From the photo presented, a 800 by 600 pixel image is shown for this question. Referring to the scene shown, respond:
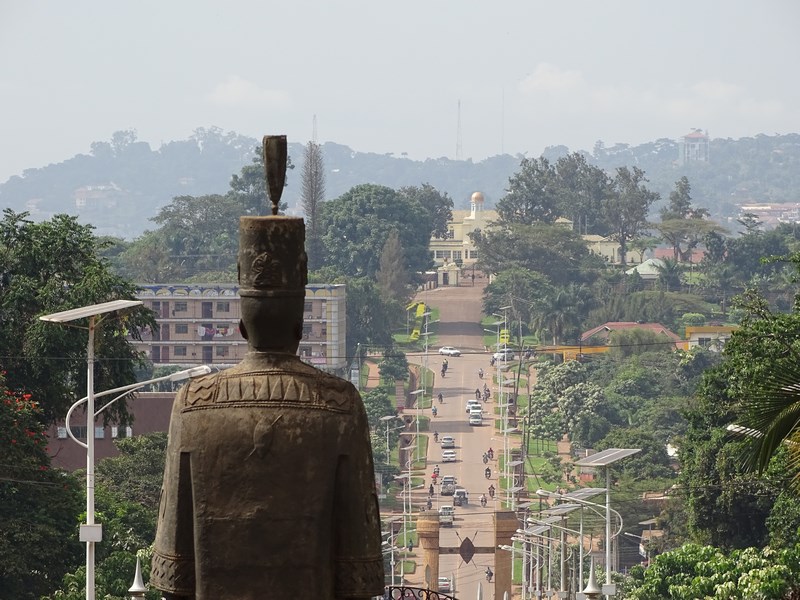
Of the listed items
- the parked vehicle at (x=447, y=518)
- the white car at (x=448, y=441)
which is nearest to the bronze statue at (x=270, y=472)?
the parked vehicle at (x=447, y=518)

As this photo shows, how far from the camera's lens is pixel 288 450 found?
12.4 meters

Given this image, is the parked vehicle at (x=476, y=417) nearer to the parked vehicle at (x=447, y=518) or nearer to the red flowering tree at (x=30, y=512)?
the parked vehicle at (x=447, y=518)

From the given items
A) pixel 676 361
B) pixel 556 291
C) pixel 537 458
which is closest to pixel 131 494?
pixel 537 458

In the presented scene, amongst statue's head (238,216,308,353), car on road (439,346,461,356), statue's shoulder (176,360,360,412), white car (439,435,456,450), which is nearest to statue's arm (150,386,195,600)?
statue's shoulder (176,360,360,412)

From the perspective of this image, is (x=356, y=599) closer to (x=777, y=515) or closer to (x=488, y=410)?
(x=777, y=515)

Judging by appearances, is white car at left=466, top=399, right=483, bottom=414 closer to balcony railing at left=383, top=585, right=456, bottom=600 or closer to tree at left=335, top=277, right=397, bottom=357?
tree at left=335, top=277, right=397, bottom=357

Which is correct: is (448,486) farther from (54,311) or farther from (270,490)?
(270,490)

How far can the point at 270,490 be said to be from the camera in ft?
40.8

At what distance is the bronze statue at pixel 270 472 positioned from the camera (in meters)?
12.4

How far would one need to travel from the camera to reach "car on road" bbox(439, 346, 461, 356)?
7441 inches

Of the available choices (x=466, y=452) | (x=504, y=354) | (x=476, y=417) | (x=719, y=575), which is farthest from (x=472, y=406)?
(x=719, y=575)

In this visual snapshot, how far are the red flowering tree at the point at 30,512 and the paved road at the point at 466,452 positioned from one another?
6253cm

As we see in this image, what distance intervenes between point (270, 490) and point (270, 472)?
102mm

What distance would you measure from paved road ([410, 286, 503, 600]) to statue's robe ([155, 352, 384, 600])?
101 metres
